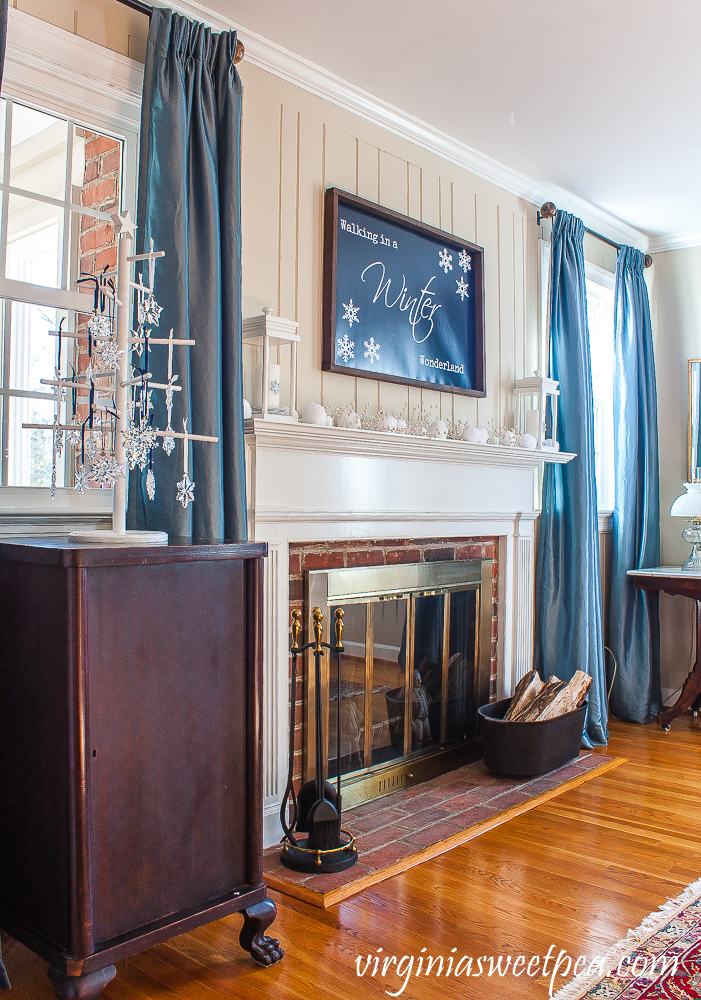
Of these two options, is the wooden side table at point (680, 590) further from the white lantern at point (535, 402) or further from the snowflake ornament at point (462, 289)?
the snowflake ornament at point (462, 289)

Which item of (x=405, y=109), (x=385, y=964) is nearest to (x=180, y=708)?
(x=385, y=964)

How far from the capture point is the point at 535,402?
3.94 m

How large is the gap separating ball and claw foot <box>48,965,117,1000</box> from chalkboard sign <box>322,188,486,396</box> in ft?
6.42

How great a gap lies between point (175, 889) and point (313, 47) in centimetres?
256

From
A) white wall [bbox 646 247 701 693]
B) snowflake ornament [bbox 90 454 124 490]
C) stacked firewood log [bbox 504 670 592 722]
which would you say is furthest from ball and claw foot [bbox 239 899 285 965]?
white wall [bbox 646 247 701 693]

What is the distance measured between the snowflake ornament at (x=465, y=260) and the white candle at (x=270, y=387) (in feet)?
4.23

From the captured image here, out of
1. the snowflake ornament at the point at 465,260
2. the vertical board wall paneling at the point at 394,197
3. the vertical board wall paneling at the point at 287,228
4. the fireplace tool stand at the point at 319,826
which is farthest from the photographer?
the snowflake ornament at the point at 465,260

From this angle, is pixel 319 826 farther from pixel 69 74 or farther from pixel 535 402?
pixel 535 402

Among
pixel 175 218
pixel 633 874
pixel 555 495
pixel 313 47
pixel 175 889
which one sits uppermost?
pixel 313 47

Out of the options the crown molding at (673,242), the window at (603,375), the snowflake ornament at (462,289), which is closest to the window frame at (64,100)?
the snowflake ornament at (462,289)

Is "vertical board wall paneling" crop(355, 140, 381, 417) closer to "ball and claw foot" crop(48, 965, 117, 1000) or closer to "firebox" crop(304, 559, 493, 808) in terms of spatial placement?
"firebox" crop(304, 559, 493, 808)

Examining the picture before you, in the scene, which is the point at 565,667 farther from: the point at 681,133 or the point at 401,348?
the point at 681,133

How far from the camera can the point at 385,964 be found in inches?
75.3

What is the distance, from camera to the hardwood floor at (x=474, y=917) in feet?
6.00
